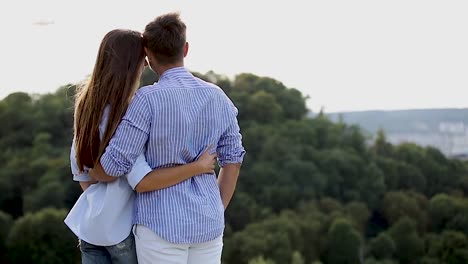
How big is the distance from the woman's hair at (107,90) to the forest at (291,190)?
11.2 meters

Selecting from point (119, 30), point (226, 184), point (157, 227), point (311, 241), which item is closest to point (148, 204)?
point (157, 227)

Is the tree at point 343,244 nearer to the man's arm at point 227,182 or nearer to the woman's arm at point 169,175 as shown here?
the man's arm at point 227,182

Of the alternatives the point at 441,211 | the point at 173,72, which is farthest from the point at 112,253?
the point at 441,211

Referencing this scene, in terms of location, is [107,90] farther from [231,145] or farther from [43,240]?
[43,240]

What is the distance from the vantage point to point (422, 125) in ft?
66.3

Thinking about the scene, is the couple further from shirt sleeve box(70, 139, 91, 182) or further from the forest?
the forest

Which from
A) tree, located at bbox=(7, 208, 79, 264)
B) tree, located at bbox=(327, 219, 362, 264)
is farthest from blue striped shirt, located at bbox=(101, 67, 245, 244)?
tree, located at bbox=(327, 219, 362, 264)

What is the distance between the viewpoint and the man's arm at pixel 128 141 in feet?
4.67

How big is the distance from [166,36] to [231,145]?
229 mm

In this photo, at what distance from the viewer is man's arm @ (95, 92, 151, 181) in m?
1.42

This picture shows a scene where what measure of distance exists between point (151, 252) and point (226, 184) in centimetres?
21

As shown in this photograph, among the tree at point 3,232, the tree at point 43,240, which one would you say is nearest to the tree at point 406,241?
the tree at point 43,240

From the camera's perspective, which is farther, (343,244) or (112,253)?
(343,244)

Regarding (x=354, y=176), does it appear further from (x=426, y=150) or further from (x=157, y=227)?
(x=157, y=227)
